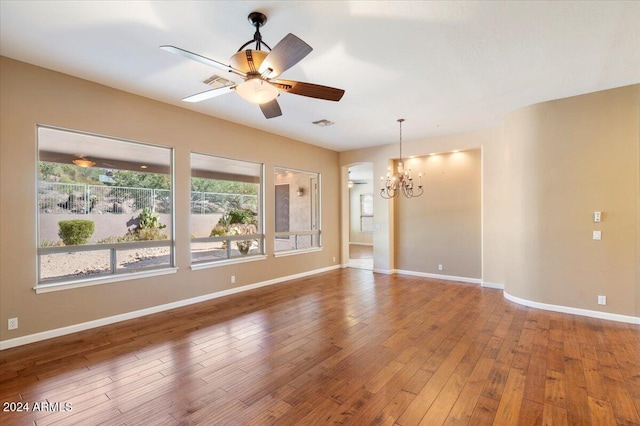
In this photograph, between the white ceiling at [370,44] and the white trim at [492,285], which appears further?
the white trim at [492,285]

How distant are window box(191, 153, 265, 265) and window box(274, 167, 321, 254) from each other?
569 mm

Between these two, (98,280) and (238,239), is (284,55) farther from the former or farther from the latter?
(238,239)

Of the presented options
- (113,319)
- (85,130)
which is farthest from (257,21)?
(113,319)

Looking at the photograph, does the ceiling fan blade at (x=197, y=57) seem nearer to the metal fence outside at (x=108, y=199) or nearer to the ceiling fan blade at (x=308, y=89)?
the ceiling fan blade at (x=308, y=89)

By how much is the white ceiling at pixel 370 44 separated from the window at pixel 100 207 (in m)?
0.89

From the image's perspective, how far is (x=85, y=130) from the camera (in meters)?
3.76

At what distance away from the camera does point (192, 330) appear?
3.69m

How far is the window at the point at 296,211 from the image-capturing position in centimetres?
650

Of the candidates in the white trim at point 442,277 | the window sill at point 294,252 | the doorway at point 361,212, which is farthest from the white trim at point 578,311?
the doorway at point 361,212

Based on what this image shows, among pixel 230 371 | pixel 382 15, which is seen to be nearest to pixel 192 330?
pixel 230 371

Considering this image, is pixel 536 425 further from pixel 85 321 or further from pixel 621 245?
pixel 85 321

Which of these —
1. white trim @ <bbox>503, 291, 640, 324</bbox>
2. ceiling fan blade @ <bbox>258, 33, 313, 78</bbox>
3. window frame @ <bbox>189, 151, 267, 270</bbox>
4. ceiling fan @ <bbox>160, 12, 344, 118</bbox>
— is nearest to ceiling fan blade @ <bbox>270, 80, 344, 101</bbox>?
ceiling fan @ <bbox>160, 12, 344, 118</bbox>

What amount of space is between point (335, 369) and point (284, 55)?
273 cm

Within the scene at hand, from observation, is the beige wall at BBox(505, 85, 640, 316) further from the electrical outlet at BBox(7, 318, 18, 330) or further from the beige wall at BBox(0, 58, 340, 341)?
the electrical outlet at BBox(7, 318, 18, 330)
